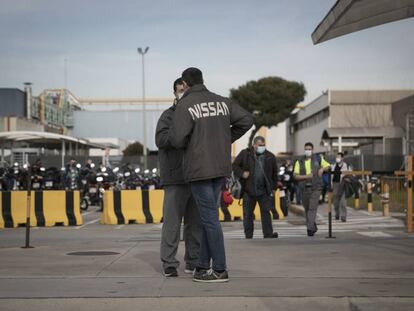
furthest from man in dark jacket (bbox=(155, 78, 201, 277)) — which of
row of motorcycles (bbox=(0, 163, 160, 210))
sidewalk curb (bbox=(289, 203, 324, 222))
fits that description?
row of motorcycles (bbox=(0, 163, 160, 210))

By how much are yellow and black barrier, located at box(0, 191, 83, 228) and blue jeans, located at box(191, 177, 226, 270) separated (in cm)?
1217

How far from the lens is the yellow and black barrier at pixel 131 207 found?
20.5 m

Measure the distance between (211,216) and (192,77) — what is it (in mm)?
1331

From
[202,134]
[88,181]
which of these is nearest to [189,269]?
[202,134]

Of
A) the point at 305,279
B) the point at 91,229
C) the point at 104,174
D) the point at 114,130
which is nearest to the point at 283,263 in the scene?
the point at 305,279

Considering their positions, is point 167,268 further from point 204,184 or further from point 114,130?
point 114,130

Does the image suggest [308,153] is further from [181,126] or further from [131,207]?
[181,126]

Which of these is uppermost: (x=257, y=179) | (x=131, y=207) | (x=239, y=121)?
(x=239, y=121)

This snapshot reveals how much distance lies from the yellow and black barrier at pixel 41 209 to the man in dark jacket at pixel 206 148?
477 inches

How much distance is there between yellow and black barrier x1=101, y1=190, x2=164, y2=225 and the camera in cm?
2047

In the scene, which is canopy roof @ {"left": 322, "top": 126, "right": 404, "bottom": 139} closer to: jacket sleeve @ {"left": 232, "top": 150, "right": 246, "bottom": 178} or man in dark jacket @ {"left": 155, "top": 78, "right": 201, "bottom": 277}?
jacket sleeve @ {"left": 232, "top": 150, "right": 246, "bottom": 178}

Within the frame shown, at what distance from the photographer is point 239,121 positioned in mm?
8008

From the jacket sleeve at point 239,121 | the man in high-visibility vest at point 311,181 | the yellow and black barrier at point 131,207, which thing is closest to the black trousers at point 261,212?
the man in high-visibility vest at point 311,181

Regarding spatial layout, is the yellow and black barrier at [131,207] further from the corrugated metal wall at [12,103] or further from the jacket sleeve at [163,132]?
the corrugated metal wall at [12,103]
